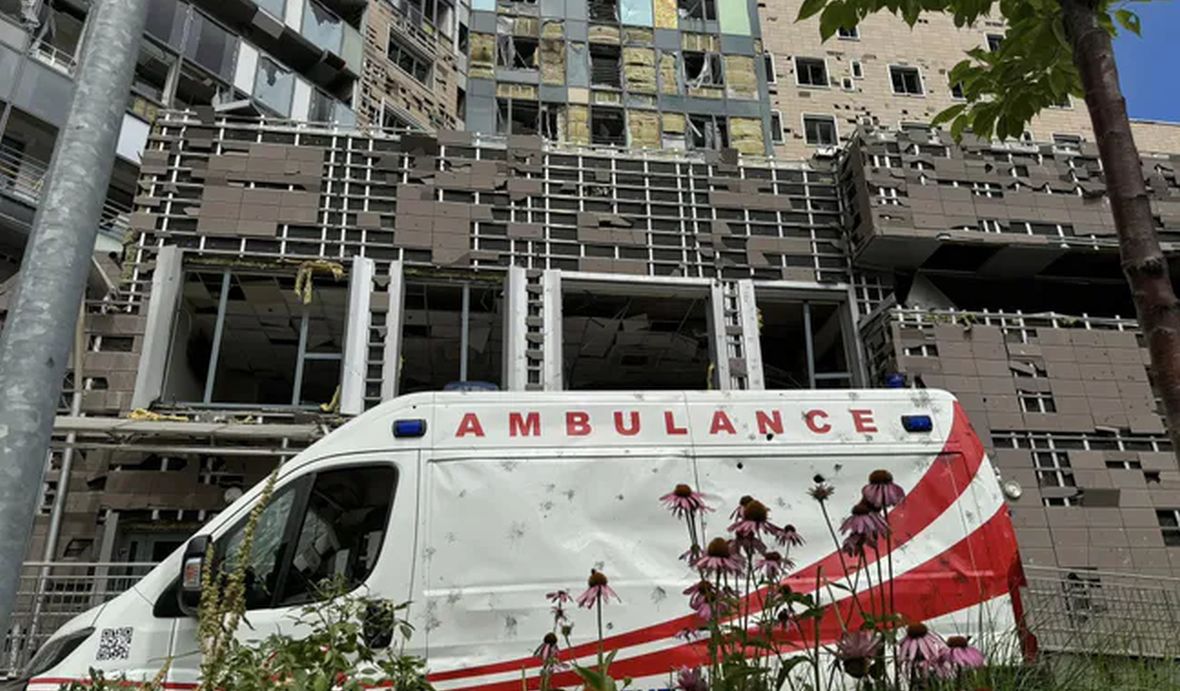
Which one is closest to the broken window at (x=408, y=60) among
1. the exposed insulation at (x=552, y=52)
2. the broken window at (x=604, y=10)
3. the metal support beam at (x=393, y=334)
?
the exposed insulation at (x=552, y=52)

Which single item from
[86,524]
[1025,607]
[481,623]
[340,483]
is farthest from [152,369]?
[1025,607]

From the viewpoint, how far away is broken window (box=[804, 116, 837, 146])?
28031 mm

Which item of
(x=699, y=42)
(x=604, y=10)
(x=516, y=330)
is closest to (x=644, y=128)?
(x=699, y=42)

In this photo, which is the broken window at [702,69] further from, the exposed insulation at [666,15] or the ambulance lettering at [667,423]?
the ambulance lettering at [667,423]

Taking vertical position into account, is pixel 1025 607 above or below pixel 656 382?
below

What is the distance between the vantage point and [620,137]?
83.9 feet

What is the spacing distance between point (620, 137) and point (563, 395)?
20.5m

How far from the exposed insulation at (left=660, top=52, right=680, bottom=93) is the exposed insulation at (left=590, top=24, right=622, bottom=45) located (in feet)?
5.04

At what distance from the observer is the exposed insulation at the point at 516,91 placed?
25.9 metres

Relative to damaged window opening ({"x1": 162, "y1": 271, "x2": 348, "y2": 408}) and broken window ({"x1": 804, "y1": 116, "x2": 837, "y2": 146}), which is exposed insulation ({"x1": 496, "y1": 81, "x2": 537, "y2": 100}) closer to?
broken window ({"x1": 804, "y1": 116, "x2": 837, "y2": 146})

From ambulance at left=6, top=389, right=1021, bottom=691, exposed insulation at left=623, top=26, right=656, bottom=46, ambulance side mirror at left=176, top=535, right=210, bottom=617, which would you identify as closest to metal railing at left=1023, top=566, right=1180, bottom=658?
ambulance at left=6, top=389, right=1021, bottom=691

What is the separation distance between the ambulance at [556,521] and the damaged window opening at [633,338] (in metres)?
7.81

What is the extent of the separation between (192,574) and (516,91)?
22.6m

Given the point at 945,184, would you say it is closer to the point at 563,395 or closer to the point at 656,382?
the point at 656,382
